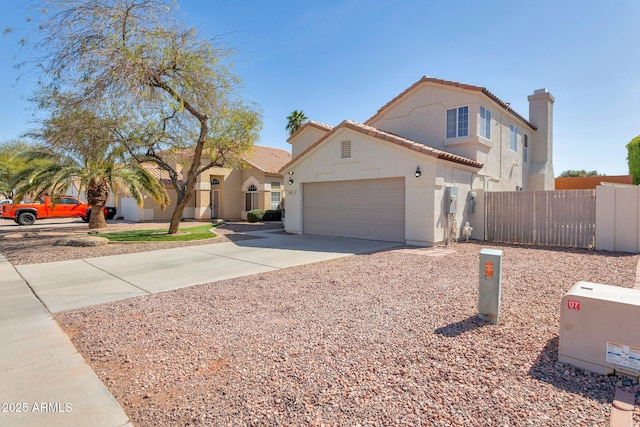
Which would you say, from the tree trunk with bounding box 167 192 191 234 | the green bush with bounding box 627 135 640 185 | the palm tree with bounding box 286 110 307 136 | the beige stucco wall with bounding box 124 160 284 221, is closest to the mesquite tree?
the tree trunk with bounding box 167 192 191 234

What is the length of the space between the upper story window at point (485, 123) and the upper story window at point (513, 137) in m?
3.17

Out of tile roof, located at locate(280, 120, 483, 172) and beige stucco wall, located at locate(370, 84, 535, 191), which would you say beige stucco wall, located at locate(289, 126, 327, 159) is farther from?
tile roof, located at locate(280, 120, 483, 172)

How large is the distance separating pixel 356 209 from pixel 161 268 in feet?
27.0

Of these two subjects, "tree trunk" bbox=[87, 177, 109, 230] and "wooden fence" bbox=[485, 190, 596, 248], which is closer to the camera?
"wooden fence" bbox=[485, 190, 596, 248]

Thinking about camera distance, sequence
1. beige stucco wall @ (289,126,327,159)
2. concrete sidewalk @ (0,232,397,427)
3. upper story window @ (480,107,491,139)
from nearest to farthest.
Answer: concrete sidewalk @ (0,232,397,427) → upper story window @ (480,107,491,139) → beige stucco wall @ (289,126,327,159)

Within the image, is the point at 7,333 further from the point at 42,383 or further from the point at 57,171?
the point at 57,171

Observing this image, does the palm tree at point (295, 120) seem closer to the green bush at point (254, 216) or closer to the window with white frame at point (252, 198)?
the window with white frame at point (252, 198)

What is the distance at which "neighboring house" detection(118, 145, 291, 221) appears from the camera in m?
26.0

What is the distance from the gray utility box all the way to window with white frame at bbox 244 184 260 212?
940 inches

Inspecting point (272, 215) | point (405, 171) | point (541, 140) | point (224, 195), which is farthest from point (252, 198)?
point (541, 140)

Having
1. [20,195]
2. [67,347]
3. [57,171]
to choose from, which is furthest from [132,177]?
[67,347]

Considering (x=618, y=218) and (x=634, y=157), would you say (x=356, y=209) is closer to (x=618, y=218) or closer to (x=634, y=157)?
(x=618, y=218)

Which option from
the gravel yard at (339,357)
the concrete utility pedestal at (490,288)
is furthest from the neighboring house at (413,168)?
the concrete utility pedestal at (490,288)

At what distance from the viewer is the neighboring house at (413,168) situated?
1267 centimetres
